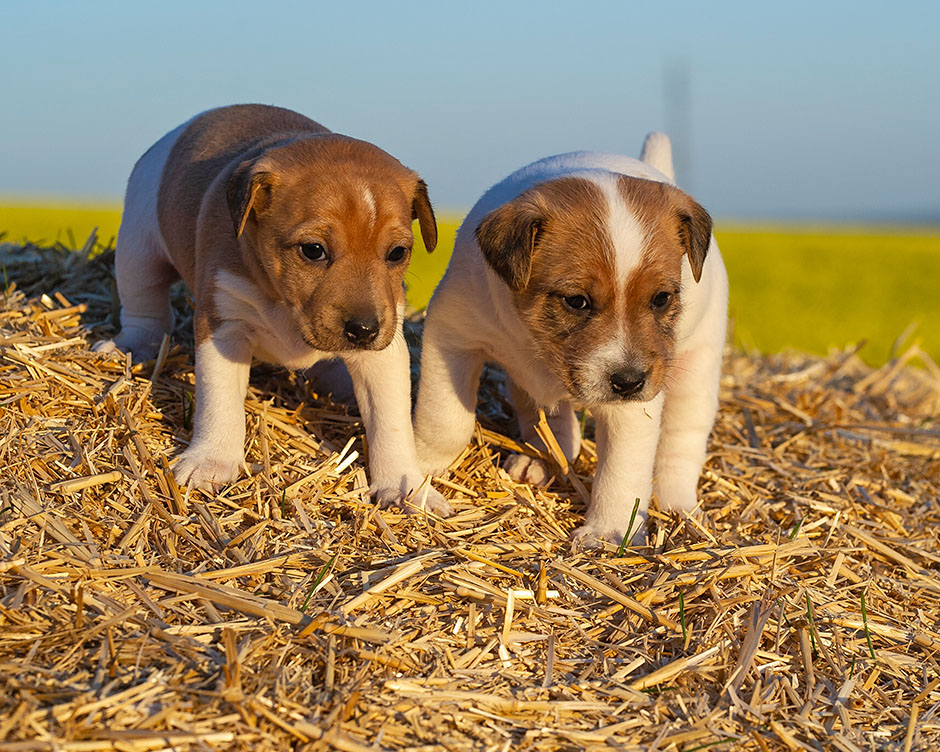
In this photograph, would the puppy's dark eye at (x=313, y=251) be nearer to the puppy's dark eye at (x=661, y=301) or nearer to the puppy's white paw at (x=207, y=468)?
the puppy's white paw at (x=207, y=468)

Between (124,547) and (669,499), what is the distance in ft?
9.87

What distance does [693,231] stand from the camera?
4.94 m

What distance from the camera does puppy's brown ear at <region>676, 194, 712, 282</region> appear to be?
4.93 meters

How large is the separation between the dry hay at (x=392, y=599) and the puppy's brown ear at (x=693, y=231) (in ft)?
4.44

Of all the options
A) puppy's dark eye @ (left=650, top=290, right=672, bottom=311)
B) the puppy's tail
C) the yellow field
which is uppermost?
the puppy's tail

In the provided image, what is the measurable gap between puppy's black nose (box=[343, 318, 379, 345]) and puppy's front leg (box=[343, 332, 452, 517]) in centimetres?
44

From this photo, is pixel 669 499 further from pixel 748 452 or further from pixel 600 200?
pixel 600 200

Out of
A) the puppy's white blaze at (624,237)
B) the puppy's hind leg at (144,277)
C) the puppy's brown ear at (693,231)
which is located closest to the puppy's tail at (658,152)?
the puppy's brown ear at (693,231)

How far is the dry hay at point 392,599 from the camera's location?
3264mm

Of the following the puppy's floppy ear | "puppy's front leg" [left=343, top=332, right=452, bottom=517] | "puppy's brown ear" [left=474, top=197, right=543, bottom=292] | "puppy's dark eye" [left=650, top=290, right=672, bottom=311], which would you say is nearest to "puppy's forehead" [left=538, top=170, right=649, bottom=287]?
"puppy's brown ear" [left=474, top=197, right=543, bottom=292]

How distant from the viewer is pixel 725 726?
358 centimetres

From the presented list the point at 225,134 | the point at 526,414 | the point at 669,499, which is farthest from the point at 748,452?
the point at 225,134

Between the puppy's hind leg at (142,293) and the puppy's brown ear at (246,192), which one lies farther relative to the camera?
the puppy's hind leg at (142,293)

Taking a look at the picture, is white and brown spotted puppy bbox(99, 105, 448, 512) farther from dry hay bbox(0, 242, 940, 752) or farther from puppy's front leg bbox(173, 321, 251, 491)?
dry hay bbox(0, 242, 940, 752)
